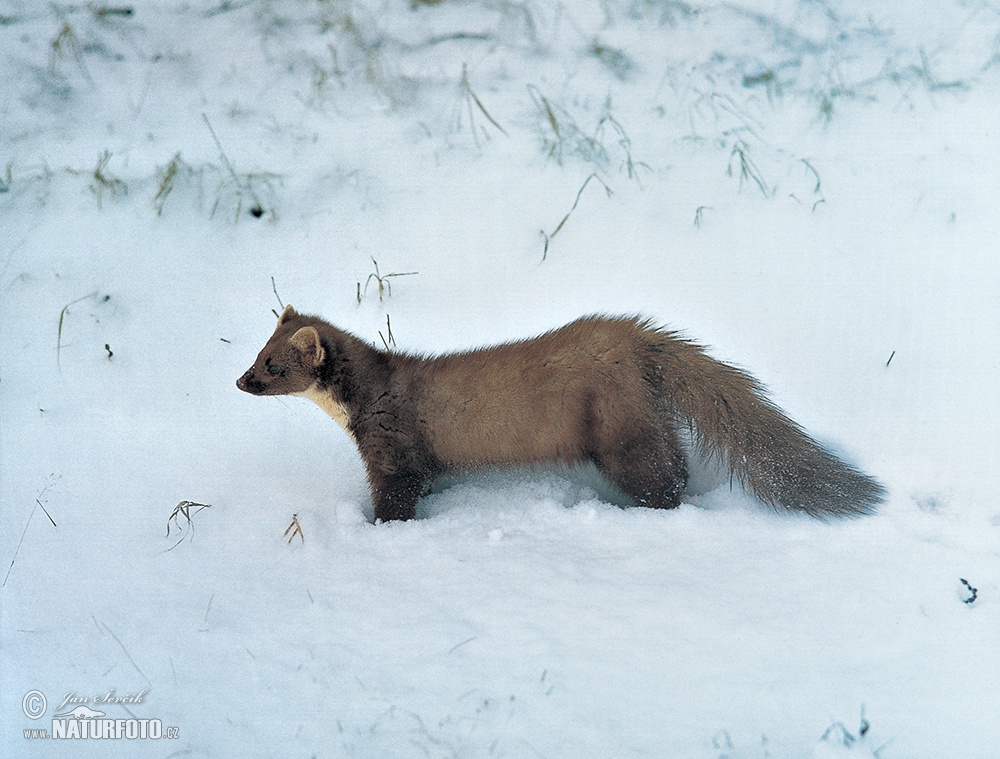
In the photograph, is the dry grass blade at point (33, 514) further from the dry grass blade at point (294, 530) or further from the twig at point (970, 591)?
the twig at point (970, 591)

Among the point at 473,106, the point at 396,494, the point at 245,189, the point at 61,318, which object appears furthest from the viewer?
the point at 473,106

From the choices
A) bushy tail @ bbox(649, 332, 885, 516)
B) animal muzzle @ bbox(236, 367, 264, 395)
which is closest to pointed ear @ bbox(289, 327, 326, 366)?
animal muzzle @ bbox(236, 367, 264, 395)

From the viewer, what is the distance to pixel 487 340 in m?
3.91

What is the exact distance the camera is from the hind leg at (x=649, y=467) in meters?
3.01

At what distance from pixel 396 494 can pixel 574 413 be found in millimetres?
772

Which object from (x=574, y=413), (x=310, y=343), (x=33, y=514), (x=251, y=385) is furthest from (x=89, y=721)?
(x=574, y=413)

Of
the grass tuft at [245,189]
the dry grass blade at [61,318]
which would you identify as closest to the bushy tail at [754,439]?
the grass tuft at [245,189]

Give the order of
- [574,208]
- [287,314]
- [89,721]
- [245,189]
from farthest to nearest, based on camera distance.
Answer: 1. [245,189]
2. [574,208]
3. [287,314]
4. [89,721]

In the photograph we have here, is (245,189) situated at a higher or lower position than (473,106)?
lower

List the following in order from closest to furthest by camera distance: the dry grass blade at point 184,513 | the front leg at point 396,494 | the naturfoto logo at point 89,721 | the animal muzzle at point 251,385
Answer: the naturfoto logo at point 89,721, the dry grass blade at point 184,513, the front leg at point 396,494, the animal muzzle at point 251,385

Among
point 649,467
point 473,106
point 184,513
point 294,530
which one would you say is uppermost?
point 473,106

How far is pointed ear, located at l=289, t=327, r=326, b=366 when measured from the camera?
336 centimetres

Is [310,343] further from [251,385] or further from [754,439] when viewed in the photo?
[754,439]

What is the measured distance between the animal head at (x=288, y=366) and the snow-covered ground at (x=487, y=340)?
32 centimetres
